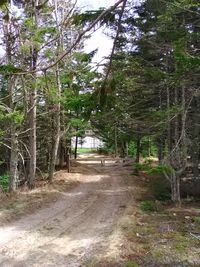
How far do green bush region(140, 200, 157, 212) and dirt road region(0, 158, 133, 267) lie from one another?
35.0 inches

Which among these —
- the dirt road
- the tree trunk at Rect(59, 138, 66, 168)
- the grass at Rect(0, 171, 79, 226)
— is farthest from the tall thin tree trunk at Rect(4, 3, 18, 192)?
the tree trunk at Rect(59, 138, 66, 168)

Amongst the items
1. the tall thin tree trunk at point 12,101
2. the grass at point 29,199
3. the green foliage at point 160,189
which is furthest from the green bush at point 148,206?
the tall thin tree trunk at point 12,101

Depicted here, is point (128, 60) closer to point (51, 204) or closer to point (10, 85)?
point (10, 85)

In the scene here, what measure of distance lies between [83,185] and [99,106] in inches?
696

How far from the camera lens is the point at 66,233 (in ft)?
38.5

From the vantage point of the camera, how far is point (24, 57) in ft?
60.0

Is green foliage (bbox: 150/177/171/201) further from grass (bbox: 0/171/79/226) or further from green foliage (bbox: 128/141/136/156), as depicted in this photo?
green foliage (bbox: 128/141/136/156)

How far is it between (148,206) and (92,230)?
18.1ft

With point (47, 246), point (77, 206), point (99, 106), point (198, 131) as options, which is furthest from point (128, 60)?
point (99, 106)

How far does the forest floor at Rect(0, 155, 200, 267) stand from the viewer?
30.7 feet

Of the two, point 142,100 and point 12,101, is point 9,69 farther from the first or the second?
point 142,100

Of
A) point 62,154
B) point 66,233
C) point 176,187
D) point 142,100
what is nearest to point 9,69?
point 66,233

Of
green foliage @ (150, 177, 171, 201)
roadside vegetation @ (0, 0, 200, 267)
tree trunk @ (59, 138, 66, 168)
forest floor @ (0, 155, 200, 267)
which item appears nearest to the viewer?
forest floor @ (0, 155, 200, 267)

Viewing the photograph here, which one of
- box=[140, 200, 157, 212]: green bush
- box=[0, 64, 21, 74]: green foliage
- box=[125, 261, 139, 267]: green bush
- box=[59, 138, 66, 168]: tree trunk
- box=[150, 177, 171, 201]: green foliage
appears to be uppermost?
box=[0, 64, 21, 74]: green foliage
